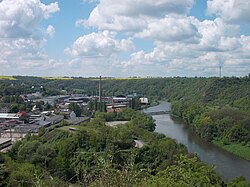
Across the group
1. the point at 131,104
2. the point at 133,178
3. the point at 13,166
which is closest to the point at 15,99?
the point at 131,104

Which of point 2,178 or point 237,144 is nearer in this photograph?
point 2,178

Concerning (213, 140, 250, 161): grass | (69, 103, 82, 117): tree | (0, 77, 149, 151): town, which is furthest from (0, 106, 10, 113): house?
(213, 140, 250, 161): grass

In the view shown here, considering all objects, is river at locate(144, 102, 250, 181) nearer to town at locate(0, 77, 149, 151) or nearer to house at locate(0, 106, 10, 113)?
town at locate(0, 77, 149, 151)

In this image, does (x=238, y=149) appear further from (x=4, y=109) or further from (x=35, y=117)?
(x=4, y=109)

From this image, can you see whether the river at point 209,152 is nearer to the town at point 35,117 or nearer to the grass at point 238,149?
the grass at point 238,149

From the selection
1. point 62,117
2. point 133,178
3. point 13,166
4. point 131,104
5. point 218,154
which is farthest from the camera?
point 131,104

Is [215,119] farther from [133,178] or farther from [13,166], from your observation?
[133,178]
